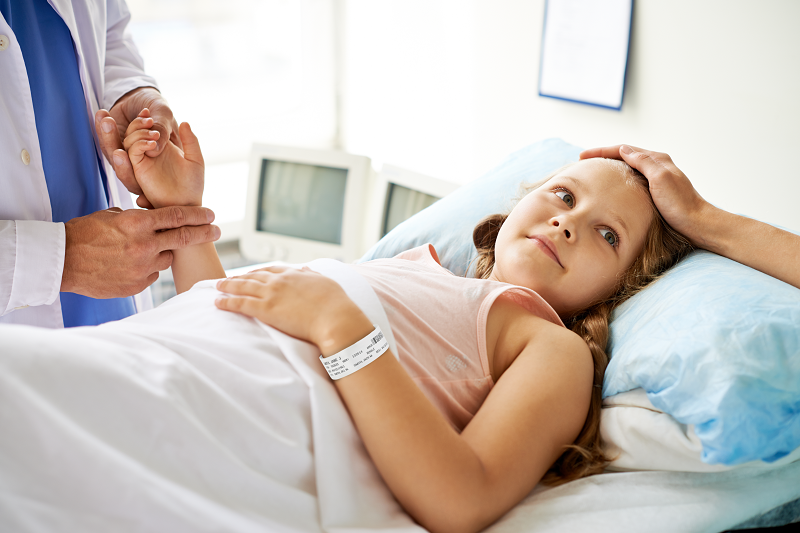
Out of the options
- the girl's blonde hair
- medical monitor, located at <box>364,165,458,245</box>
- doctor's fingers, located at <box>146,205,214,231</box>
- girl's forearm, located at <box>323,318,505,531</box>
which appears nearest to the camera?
girl's forearm, located at <box>323,318,505,531</box>

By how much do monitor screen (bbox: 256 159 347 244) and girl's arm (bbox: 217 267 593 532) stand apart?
46.6 inches

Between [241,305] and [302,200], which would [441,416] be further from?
[302,200]

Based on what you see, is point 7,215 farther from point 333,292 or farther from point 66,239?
point 333,292

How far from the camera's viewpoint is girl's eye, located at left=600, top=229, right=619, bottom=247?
1.00m

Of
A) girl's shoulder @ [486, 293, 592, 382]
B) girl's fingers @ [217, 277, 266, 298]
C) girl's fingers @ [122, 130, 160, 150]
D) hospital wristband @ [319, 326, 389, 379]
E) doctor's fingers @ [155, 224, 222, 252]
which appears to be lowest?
girl's shoulder @ [486, 293, 592, 382]

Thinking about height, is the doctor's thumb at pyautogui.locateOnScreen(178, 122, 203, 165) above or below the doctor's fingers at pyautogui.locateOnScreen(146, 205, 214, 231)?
above

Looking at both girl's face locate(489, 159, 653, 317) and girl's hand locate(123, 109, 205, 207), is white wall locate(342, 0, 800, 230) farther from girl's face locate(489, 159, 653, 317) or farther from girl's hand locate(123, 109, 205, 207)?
girl's hand locate(123, 109, 205, 207)

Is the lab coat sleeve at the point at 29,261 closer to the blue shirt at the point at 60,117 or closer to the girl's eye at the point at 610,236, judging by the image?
the blue shirt at the point at 60,117

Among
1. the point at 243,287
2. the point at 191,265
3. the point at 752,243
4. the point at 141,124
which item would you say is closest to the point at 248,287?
the point at 243,287

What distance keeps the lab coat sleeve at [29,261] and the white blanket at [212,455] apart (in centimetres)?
29

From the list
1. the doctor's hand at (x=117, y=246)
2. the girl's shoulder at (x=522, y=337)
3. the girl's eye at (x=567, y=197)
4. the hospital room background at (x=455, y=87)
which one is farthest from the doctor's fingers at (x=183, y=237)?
the hospital room background at (x=455, y=87)

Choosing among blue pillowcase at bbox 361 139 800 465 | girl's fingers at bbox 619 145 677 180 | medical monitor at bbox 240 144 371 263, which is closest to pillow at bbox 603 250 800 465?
blue pillowcase at bbox 361 139 800 465

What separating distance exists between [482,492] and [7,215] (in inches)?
36.8

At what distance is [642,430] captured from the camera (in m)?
0.76
